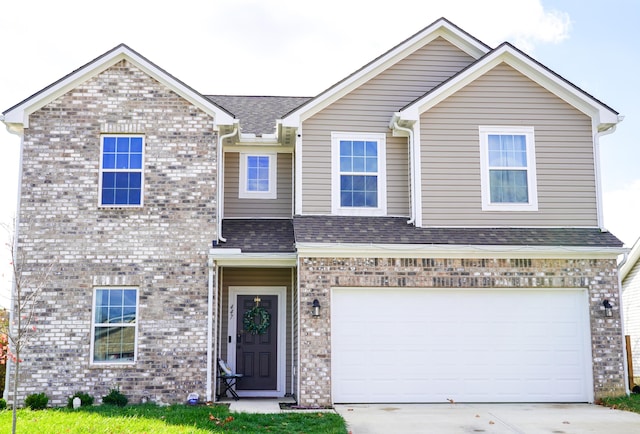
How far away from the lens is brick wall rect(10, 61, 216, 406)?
13.8 meters

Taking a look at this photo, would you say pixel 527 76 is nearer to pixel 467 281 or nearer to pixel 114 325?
pixel 467 281

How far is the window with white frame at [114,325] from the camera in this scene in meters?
13.9

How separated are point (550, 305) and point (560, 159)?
3.13 m

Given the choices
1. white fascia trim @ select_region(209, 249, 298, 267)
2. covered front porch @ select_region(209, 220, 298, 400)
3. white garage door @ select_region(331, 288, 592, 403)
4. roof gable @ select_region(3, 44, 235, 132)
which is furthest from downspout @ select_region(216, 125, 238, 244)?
white garage door @ select_region(331, 288, 592, 403)

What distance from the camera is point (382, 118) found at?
51.2ft

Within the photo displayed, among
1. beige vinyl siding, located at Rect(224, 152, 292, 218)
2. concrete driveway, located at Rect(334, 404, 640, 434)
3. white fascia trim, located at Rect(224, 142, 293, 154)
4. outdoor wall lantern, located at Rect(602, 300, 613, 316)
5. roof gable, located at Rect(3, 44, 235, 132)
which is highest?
roof gable, located at Rect(3, 44, 235, 132)

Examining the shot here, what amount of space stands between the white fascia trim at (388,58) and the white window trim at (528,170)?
2.24 m

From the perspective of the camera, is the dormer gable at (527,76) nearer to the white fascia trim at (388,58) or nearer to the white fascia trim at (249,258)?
the white fascia trim at (388,58)

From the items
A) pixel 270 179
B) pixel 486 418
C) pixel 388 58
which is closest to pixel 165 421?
pixel 486 418

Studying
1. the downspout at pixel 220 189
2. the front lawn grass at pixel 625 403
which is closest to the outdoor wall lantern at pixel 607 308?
the front lawn grass at pixel 625 403

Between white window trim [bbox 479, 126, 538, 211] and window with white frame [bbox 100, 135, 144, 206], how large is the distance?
7.05 metres

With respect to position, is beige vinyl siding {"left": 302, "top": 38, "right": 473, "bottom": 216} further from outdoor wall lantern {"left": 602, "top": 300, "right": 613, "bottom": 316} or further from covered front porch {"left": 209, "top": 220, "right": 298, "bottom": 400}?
outdoor wall lantern {"left": 602, "top": 300, "right": 613, "bottom": 316}

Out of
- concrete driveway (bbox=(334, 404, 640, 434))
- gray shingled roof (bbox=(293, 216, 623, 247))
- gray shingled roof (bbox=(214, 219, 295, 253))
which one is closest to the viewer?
concrete driveway (bbox=(334, 404, 640, 434))

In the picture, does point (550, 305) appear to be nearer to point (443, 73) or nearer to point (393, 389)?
point (393, 389)
